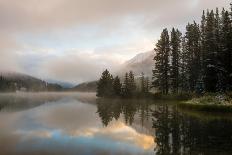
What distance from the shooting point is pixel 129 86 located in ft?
363

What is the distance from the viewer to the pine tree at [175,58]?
8638cm

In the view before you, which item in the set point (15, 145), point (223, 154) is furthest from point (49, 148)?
point (223, 154)

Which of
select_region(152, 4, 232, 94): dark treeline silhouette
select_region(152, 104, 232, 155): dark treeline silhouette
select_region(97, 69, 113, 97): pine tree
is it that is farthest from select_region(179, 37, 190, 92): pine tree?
select_region(152, 104, 232, 155): dark treeline silhouette

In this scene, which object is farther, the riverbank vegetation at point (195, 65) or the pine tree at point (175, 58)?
the pine tree at point (175, 58)

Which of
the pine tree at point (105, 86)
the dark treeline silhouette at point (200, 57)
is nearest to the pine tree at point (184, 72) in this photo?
the dark treeline silhouette at point (200, 57)

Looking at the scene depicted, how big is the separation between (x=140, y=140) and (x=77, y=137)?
379cm

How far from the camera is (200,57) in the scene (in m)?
81.4

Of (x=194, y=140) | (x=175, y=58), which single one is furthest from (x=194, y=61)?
(x=194, y=140)

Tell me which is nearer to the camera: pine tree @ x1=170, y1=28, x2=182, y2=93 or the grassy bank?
the grassy bank

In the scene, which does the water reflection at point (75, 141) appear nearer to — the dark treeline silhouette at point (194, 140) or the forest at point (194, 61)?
the dark treeline silhouette at point (194, 140)

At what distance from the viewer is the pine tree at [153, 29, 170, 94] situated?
8694 cm

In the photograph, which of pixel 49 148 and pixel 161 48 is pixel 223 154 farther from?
pixel 161 48

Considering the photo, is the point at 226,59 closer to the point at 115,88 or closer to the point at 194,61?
the point at 194,61

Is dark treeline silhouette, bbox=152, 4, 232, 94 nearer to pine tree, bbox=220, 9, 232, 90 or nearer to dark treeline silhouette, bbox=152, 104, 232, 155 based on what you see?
pine tree, bbox=220, 9, 232, 90
